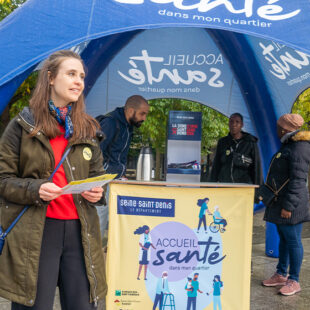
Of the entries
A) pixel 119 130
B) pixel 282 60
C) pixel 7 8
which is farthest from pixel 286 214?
pixel 7 8

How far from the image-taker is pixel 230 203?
10.7 feet

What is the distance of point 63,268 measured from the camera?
209 centimetres

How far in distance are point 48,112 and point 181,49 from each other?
4885mm

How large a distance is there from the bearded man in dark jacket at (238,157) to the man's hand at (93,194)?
3.31m

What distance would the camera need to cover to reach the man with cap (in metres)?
4.10

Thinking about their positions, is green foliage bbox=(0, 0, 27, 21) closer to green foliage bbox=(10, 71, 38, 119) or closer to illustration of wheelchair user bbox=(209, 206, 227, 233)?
green foliage bbox=(10, 71, 38, 119)

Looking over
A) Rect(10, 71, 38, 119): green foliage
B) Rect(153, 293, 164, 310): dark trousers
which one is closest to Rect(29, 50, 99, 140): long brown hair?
Rect(153, 293, 164, 310): dark trousers

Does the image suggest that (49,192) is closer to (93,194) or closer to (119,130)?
(93,194)

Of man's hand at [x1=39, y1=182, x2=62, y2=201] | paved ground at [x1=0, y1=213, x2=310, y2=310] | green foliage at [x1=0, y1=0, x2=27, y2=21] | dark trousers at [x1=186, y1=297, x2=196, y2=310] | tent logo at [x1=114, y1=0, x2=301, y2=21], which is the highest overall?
green foliage at [x1=0, y1=0, x2=27, y2=21]

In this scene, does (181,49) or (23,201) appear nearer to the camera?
(23,201)

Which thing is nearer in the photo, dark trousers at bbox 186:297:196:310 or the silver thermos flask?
dark trousers at bbox 186:297:196:310

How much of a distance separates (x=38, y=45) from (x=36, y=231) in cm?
172

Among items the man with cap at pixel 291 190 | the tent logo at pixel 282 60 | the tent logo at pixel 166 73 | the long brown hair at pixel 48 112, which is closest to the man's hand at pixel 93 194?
the long brown hair at pixel 48 112

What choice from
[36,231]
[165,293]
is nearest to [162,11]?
[36,231]
